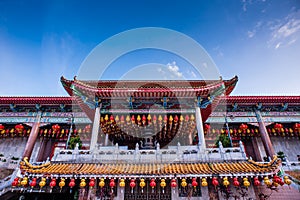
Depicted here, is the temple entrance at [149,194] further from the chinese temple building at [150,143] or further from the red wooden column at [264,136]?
the red wooden column at [264,136]

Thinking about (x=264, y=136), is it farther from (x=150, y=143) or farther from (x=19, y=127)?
(x=19, y=127)

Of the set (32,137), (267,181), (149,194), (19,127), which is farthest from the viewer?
(19,127)

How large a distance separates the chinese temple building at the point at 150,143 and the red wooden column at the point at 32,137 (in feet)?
0.19

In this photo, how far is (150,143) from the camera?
10727mm

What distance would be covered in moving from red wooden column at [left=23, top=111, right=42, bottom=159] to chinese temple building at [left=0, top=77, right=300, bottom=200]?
0.06m

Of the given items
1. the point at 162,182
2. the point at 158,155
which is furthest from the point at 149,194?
the point at 158,155

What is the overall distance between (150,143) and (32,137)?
7.69 meters

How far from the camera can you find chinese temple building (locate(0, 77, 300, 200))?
23.1 feet

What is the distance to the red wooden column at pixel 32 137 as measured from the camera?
10.6 m

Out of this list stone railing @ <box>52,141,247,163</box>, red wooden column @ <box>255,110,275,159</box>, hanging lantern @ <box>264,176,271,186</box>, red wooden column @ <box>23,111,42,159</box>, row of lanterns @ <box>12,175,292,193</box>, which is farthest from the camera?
red wooden column @ <box>23,111,42,159</box>

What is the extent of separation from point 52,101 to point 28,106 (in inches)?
79.6

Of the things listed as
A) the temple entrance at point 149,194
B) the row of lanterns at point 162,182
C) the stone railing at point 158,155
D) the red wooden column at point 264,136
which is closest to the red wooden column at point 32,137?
the stone railing at point 158,155

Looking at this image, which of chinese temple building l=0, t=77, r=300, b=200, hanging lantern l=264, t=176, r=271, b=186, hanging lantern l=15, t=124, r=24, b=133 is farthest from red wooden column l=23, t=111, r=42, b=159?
hanging lantern l=264, t=176, r=271, b=186

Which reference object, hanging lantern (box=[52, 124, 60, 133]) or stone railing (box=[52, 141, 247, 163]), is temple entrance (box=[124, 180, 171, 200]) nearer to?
stone railing (box=[52, 141, 247, 163])
